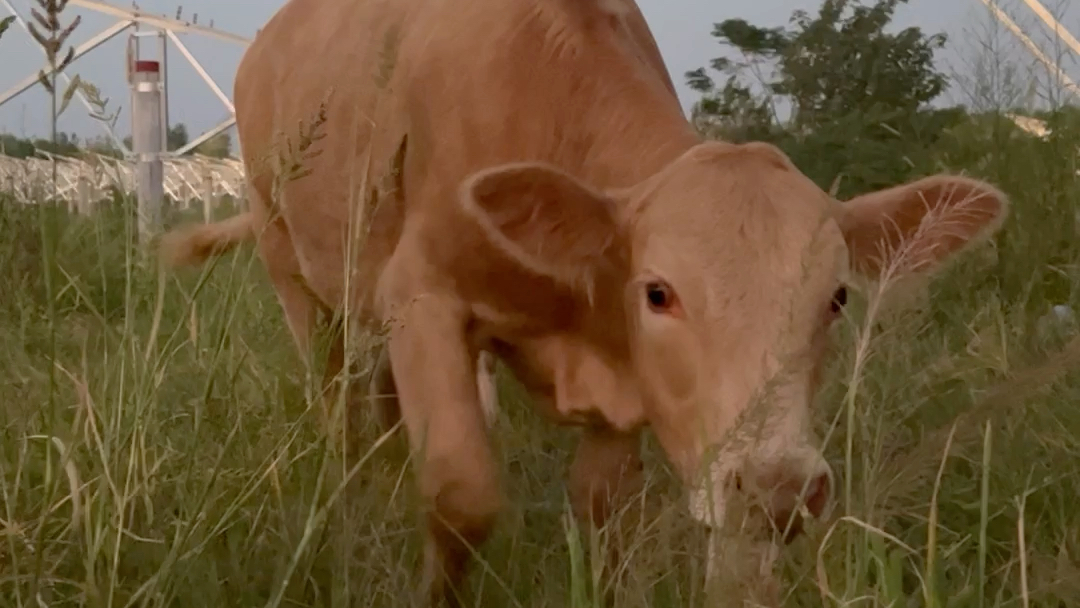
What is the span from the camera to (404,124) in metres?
2.79

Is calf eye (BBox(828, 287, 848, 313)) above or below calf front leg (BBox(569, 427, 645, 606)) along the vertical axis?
above

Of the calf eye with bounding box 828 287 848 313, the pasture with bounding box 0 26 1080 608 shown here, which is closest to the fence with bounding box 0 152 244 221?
the pasture with bounding box 0 26 1080 608

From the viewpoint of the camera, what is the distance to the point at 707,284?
6.06ft

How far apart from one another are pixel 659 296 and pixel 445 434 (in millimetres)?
556

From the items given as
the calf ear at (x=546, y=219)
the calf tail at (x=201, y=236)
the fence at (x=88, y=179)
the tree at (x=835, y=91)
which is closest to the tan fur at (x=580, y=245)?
the calf ear at (x=546, y=219)

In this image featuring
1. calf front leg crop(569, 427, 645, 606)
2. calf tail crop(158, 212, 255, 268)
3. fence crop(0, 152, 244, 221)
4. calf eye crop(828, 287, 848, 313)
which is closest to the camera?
calf eye crop(828, 287, 848, 313)

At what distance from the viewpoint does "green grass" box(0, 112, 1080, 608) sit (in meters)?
1.45

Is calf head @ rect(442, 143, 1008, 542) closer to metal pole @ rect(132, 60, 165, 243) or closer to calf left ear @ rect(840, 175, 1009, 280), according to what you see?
calf left ear @ rect(840, 175, 1009, 280)

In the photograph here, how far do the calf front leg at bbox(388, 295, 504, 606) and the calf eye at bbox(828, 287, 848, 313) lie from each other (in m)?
0.72

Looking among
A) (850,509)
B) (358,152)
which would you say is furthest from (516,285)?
(850,509)

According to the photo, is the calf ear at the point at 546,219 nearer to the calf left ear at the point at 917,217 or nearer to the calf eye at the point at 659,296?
the calf eye at the point at 659,296

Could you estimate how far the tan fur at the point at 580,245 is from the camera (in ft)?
5.89

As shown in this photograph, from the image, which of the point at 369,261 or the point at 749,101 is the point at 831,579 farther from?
the point at 749,101

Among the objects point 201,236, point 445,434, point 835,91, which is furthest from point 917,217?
point 835,91
